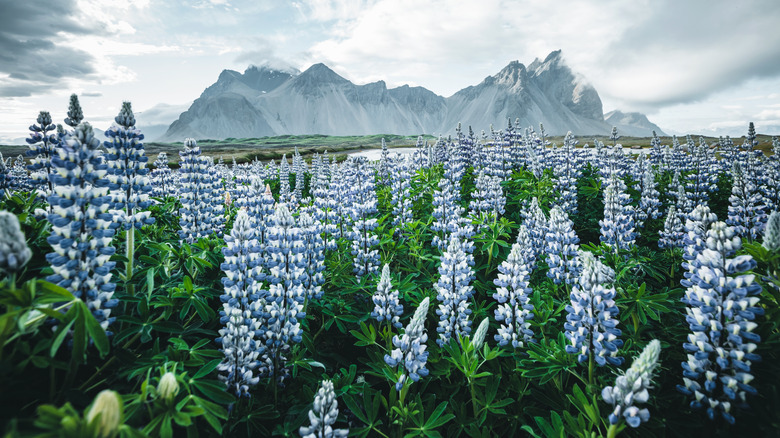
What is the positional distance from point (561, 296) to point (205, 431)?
401 centimetres

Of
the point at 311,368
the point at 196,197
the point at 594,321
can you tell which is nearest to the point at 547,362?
the point at 594,321

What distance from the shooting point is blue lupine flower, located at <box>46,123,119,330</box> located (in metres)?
1.86

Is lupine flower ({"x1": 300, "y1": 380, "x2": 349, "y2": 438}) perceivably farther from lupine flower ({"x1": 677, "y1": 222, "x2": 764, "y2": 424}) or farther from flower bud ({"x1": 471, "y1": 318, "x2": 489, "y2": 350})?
lupine flower ({"x1": 677, "y1": 222, "x2": 764, "y2": 424})

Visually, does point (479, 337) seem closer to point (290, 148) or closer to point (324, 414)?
point (324, 414)

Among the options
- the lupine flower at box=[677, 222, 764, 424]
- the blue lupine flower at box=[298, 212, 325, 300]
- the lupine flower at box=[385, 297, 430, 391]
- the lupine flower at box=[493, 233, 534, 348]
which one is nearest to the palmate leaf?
the lupine flower at box=[493, 233, 534, 348]

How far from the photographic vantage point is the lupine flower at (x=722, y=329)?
2.13 meters

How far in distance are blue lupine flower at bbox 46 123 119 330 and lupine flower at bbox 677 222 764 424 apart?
3640mm

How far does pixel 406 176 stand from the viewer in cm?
870

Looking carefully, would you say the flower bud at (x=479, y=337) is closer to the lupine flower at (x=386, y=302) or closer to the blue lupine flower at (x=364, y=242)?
the lupine flower at (x=386, y=302)

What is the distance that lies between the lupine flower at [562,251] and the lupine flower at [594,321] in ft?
4.72

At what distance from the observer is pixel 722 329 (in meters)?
2.25

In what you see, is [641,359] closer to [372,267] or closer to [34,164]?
[372,267]

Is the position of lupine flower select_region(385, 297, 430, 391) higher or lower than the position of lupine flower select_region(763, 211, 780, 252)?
lower

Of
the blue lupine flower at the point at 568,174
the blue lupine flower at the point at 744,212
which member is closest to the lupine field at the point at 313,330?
the blue lupine flower at the point at 744,212
